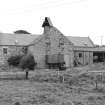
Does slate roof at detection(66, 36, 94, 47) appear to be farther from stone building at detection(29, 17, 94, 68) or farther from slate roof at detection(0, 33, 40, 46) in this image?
slate roof at detection(0, 33, 40, 46)

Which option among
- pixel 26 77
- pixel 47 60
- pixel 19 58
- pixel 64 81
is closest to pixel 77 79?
pixel 64 81

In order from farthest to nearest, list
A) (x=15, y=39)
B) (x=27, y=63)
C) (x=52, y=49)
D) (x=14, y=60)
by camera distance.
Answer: (x=15, y=39) → (x=52, y=49) → (x=14, y=60) → (x=27, y=63)

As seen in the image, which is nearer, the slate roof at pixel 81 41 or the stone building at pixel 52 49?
the stone building at pixel 52 49

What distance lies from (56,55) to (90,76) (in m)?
15.7

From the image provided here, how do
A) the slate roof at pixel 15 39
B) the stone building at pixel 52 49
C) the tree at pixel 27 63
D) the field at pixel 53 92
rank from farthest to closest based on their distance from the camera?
the slate roof at pixel 15 39
the stone building at pixel 52 49
the tree at pixel 27 63
the field at pixel 53 92

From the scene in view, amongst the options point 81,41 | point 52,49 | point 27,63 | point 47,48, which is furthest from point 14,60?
point 81,41

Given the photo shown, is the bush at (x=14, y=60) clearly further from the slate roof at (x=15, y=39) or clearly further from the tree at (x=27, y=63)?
the slate roof at (x=15, y=39)

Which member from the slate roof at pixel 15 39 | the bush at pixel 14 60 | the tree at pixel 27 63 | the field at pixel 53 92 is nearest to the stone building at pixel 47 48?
the slate roof at pixel 15 39

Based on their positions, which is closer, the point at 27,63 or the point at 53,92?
the point at 53,92

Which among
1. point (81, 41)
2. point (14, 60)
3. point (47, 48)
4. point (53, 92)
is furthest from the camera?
point (81, 41)

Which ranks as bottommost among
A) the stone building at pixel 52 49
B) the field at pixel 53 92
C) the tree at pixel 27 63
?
the field at pixel 53 92

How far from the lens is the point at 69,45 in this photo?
3741cm

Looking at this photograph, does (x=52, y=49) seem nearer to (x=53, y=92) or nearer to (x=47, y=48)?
(x=47, y=48)

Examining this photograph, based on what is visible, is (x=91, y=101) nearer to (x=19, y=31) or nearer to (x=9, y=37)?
(x=9, y=37)
